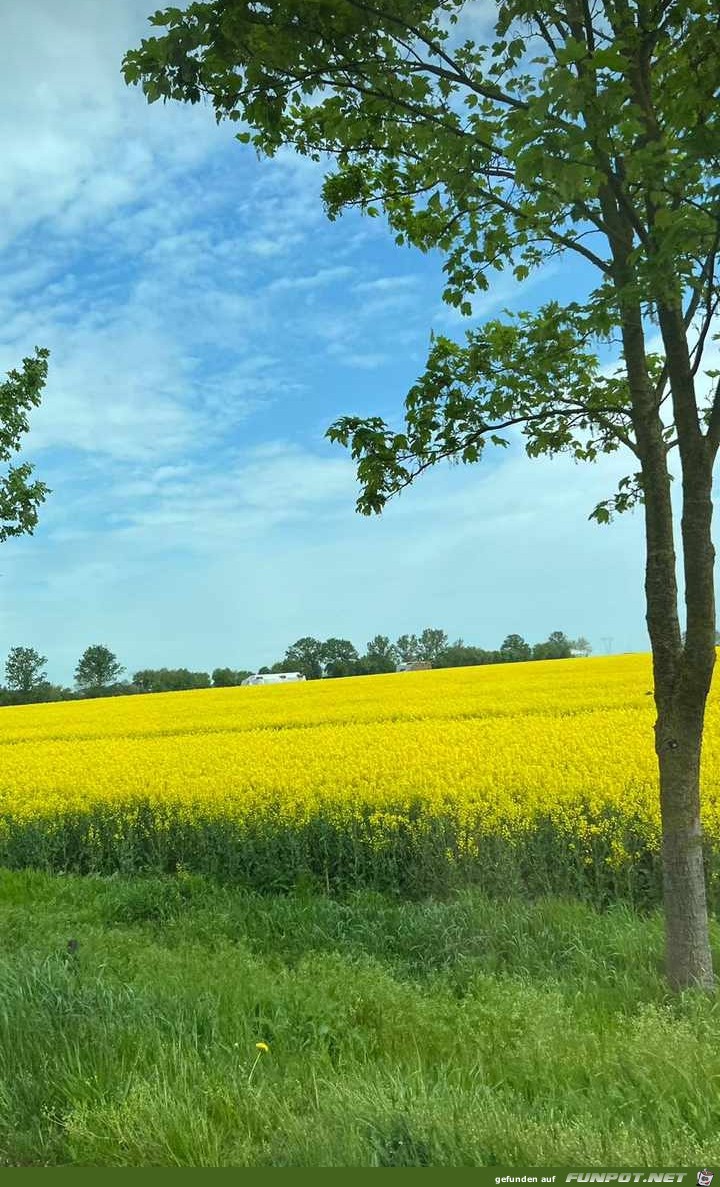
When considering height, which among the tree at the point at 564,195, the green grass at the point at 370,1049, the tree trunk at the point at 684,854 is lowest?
the green grass at the point at 370,1049

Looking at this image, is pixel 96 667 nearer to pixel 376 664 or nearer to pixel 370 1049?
pixel 376 664

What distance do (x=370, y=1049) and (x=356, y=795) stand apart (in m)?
6.46

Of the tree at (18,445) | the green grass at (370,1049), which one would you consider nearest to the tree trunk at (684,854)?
the green grass at (370,1049)

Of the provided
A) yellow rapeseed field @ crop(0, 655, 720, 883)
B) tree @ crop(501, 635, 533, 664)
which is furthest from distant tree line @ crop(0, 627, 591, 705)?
yellow rapeseed field @ crop(0, 655, 720, 883)

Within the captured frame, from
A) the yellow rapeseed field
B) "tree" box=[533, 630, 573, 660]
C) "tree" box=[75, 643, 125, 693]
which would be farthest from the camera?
"tree" box=[75, 643, 125, 693]

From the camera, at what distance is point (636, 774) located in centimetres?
1039

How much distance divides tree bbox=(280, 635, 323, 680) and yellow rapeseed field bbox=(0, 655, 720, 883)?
183ft

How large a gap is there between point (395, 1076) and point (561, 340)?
4306mm

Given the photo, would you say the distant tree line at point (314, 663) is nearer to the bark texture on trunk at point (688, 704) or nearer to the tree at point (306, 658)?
the tree at point (306, 658)

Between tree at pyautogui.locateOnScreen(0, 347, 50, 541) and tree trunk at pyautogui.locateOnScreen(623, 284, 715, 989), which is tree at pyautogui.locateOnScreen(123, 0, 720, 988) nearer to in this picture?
tree trunk at pyautogui.locateOnScreen(623, 284, 715, 989)

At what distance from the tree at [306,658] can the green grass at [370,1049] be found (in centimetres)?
6822

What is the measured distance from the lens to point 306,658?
8238 centimetres

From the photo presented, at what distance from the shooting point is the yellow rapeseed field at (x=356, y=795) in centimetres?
935

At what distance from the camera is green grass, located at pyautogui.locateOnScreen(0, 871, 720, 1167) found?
125 inches
